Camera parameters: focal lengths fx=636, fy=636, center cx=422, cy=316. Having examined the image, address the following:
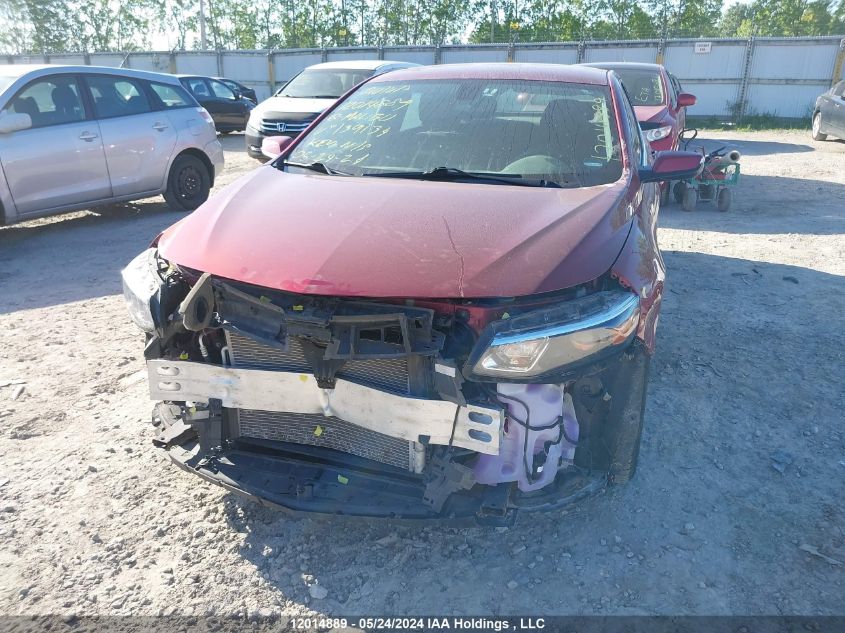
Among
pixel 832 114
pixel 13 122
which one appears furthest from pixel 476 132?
pixel 832 114

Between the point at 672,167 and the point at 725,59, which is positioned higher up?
the point at 672,167

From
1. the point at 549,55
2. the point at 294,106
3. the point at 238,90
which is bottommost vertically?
the point at 238,90

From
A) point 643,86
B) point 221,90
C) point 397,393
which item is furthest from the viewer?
point 221,90

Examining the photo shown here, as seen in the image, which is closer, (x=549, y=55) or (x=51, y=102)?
(x=51, y=102)

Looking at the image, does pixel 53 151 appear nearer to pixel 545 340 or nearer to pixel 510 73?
pixel 510 73

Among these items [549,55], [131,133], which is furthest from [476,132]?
[549,55]

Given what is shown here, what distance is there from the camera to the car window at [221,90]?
640 inches

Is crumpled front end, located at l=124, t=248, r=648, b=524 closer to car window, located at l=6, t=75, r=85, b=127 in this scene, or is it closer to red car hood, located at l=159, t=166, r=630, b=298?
red car hood, located at l=159, t=166, r=630, b=298

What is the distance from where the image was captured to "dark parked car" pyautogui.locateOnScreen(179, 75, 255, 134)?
16000 mm

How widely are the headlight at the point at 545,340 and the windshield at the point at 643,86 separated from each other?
7.13 metres

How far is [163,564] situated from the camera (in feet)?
7.46

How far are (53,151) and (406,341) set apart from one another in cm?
590

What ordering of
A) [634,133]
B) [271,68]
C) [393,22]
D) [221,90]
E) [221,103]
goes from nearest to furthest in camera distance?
[634,133], [221,103], [221,90], [271,68], [393,22]

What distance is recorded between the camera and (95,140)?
21.7 ft
